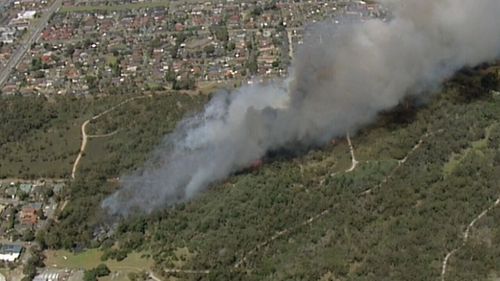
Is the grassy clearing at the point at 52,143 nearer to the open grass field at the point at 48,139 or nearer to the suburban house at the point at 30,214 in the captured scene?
the open grass field at the point at 48,139

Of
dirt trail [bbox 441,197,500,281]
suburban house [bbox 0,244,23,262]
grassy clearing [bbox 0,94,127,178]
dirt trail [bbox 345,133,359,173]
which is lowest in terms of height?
suburban house [bbox 0,244,23,262]

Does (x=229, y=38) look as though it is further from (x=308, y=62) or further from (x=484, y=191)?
(x=484, y=191)

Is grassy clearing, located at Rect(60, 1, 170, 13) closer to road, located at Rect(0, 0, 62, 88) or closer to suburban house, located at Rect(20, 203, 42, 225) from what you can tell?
road, located at Rect(0, 0, 62, 88)

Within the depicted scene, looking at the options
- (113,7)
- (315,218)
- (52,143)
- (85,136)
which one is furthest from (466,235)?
(113,7)

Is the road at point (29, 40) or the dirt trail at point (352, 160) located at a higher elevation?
the dirt trail at point (352, 160)

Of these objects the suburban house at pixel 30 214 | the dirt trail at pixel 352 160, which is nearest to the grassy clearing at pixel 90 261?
the suburban house at pixel 30 214

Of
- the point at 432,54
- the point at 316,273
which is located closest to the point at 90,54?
the point at 432,54

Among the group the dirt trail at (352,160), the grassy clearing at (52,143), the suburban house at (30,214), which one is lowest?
the suburban house at (30,214)

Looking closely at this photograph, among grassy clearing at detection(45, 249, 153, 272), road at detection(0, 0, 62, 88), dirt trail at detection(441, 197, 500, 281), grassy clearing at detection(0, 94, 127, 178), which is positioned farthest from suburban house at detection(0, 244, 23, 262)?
road at detection(0, 0, 62, 88)

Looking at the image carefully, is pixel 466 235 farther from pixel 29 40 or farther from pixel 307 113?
pixel 29 40
